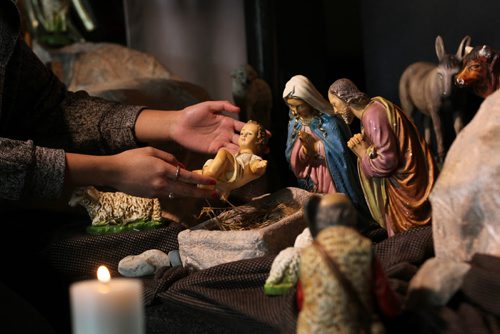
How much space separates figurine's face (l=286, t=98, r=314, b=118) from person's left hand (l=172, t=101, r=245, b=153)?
21cm

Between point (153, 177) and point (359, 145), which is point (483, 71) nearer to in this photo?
point (359, 145)

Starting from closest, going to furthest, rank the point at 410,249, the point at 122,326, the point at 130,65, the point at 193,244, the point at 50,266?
the point at 122,326 → the point at 410,249 → the point at 193,244 → the point at 50,266 → the point at 130,65

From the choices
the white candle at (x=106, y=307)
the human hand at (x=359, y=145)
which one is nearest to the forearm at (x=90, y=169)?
the human hand at (x=359, y=145)

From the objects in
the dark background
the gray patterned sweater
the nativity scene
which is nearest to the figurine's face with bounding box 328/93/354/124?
the nativity scene

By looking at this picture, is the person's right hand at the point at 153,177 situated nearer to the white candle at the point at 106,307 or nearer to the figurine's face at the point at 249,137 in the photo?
the figurine's face at the point at 249,137

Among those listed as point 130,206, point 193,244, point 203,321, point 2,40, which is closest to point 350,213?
point 203,321

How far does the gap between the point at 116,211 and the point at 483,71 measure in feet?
2.81

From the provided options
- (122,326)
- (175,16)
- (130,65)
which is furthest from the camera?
(175,16)

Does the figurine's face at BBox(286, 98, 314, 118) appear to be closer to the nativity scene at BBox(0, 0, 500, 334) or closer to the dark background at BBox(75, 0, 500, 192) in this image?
the nativity scene at BBox(0, 0, 500, 334)

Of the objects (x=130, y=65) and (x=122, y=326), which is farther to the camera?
(x=130, y=65)

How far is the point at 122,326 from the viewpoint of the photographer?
1147mm

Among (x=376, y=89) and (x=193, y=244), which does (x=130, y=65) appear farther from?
(x=193, y=244)

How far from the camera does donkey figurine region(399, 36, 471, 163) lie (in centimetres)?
218

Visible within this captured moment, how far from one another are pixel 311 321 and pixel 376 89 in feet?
5.47
